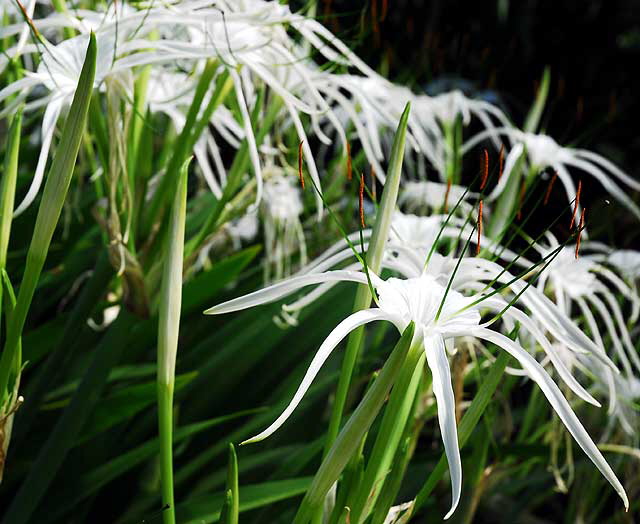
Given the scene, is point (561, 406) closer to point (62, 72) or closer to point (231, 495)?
point (231, 495)

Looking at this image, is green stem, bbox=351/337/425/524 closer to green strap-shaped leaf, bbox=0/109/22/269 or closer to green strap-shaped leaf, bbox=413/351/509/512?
green strap-shaped leaf, bbox=413/351/509/512

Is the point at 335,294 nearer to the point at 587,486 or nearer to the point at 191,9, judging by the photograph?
the point at 587,486

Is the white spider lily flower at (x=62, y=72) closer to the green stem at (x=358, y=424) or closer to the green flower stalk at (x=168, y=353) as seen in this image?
the green flower stalk at (x=168, y=353)

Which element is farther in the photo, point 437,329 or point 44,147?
point 44,147

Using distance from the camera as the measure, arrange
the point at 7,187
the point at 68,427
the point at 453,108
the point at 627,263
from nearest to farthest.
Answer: the point at 7,187, the point at 68,427, the point at 627,263, the point at 453,108

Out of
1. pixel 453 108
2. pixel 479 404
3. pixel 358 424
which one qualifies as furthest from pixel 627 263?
pixel 358 424

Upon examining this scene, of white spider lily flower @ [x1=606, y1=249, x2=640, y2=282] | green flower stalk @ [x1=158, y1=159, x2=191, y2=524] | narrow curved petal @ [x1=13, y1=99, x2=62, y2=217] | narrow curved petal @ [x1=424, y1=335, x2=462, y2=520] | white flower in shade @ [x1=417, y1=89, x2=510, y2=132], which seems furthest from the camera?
white flower in shade @ [x1=417, y1=89, x2=510, y2=132]

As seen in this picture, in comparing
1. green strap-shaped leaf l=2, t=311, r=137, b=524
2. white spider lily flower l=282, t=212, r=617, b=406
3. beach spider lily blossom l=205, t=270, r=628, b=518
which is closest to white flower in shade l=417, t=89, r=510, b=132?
white spider lily flower l=282, t=212, r=617, b=406
